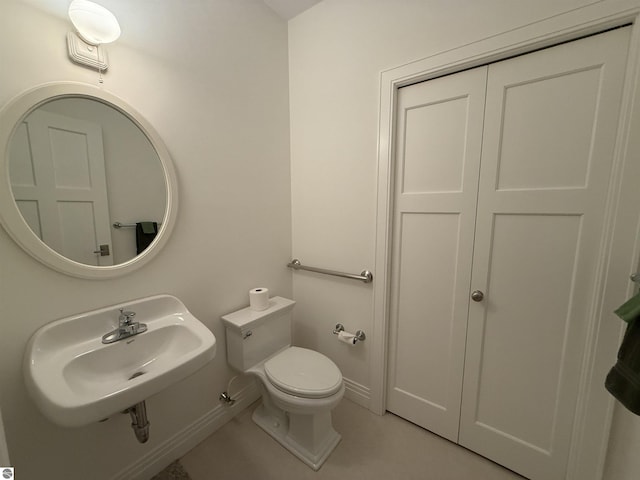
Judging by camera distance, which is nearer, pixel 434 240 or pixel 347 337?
pixel 434 240

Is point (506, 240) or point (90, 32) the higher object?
point (90, 32)

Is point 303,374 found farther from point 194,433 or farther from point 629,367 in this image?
point 629,367

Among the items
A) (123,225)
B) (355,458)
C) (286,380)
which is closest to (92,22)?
(123,225)

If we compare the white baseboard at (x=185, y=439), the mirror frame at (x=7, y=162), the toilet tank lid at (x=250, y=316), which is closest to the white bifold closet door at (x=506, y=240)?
the toilet tank lid at (x=250, y=316)

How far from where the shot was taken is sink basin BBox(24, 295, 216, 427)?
2.38 feet

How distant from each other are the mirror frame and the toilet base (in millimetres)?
1139

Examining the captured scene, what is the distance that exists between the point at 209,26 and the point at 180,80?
1.19 feet

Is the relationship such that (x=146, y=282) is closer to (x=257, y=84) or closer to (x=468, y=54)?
(x=257, y=84)

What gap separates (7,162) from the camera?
845 millimetres

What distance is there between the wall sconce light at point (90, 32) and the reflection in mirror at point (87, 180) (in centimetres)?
15

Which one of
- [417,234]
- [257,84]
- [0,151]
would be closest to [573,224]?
[417,234]

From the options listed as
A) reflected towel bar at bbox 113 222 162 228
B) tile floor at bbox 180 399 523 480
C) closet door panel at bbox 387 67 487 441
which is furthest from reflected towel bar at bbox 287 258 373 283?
reflected towel bar at bbox 113 222 162 228

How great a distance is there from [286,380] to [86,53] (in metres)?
1.61

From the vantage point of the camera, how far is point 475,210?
48.1 inches
